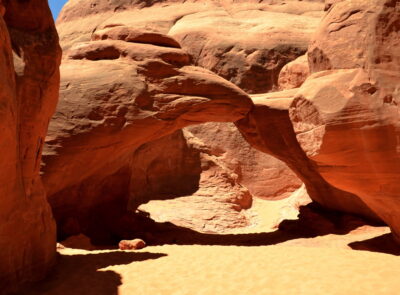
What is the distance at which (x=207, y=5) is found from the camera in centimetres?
2314

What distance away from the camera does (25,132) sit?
6816 mm

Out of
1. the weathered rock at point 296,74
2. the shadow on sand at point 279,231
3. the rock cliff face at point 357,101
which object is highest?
the weathered rock at point 296,74

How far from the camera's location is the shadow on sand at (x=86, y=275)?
6.18m

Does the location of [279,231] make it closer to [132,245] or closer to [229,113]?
[229,113]

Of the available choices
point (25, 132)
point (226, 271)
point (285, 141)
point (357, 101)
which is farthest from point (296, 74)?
point (25, 132)

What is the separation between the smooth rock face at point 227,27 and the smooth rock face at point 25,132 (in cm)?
706

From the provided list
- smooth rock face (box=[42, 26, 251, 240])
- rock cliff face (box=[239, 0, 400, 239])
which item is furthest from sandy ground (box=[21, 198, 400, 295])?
smooth rock face (box=[42, 26, 251, 240])

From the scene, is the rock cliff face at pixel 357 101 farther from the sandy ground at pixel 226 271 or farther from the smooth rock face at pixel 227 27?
the smooth rock face at pixel 227 27

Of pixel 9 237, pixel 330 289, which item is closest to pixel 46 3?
pixel 9 237

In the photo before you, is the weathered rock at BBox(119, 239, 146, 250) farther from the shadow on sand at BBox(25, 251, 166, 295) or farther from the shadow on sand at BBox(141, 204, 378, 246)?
the shadow on sand at BBox(141, 204, 378, 246)

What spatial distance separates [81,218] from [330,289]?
22.9 ft

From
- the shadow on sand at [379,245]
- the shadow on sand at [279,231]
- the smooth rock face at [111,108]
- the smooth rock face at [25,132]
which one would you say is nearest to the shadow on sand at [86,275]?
the smooth rock face at [25,132]

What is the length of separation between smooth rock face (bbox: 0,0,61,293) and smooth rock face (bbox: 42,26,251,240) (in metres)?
1.78

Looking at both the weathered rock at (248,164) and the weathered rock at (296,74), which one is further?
the weathered rock at (248,164)
